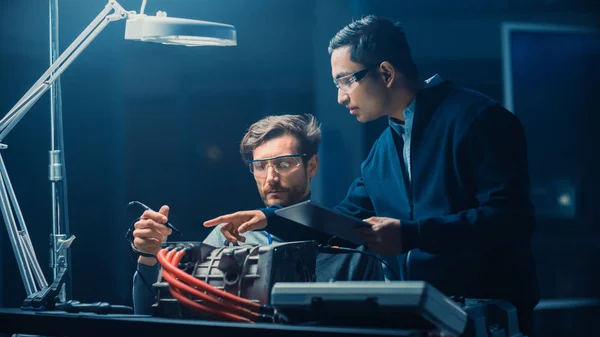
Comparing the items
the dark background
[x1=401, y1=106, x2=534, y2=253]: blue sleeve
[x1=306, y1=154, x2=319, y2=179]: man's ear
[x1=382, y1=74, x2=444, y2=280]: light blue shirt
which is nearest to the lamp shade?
[x1=306, y1=154, x2=319, y2=179]: man's ear

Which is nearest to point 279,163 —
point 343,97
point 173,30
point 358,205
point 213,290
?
point 358,205

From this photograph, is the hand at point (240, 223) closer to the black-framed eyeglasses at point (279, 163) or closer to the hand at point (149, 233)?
the hand at point (149, 233)

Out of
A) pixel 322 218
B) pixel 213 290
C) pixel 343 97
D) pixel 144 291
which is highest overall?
pixel 343 97

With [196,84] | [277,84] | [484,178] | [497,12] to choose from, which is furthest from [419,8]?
[484,178]

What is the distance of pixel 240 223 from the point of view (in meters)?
1.66

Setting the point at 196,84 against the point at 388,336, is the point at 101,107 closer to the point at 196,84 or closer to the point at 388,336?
the point at 196,84

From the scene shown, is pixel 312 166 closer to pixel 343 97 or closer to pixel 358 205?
pixel 358 205

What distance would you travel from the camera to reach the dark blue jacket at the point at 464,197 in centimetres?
167

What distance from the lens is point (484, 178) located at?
5.71 feet

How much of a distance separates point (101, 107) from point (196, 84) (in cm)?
45

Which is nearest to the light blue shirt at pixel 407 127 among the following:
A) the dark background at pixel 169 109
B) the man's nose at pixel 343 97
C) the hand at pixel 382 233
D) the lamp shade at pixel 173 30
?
the man's nose at pixel 343 97

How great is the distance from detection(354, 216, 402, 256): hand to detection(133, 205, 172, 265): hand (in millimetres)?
531

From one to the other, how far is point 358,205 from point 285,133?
18.8 inches

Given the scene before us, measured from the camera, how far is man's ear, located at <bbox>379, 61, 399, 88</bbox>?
2.03 metres
